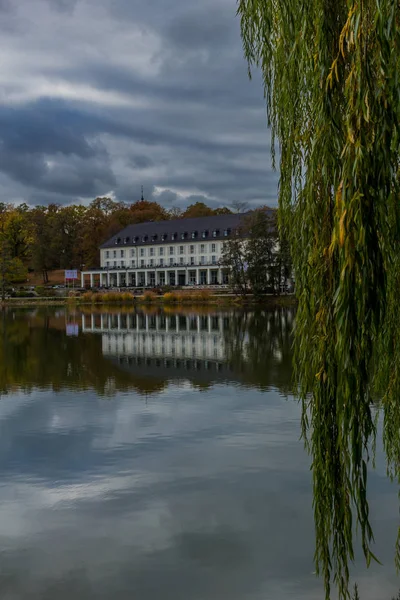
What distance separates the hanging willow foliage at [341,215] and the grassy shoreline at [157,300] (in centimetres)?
4856

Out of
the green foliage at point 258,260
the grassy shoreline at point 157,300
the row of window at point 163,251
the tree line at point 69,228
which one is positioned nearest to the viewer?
the green foliage at point 258,260

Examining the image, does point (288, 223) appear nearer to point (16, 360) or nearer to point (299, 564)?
point (299, 564)

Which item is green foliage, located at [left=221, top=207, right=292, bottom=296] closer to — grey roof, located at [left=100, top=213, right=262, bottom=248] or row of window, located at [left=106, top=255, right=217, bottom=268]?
grey roof, located at [left=100, top=213, right=262, bottom=248]

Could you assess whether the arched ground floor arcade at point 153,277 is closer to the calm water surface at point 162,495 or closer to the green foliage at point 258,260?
the green foliage at point 258,260

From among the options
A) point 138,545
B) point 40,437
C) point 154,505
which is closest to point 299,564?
point 138,545

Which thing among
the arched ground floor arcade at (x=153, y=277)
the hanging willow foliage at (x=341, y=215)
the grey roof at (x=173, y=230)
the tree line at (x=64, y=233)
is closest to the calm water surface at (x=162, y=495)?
the hanging willow foliage at (x=341, y=215)

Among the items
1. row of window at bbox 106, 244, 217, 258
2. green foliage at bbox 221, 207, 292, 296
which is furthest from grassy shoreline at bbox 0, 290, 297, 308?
row of window at bbox 106, 244, 217, 258

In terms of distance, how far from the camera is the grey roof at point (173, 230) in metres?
83.3

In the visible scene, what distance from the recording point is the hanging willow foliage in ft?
9.11

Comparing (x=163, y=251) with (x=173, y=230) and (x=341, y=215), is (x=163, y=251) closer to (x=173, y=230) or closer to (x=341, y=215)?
(x=173, y=230)

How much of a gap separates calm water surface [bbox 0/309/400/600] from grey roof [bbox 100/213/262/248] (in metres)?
69.2

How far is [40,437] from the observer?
9867 mm

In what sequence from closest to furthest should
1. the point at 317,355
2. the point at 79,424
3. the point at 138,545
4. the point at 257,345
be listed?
the point at 317,355 → the point at 138,545 → the point at 79,424 → the point at 257,345

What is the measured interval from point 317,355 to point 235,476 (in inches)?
195
